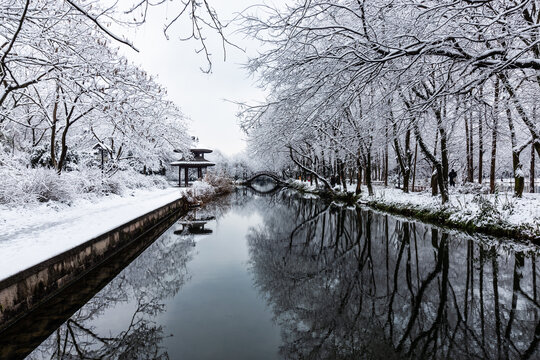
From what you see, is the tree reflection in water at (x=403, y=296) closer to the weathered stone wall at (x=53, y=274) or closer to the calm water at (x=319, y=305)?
the calm water at (x=319, y=305)

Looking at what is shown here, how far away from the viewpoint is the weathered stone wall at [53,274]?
168 inches

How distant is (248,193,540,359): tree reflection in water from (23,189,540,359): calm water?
2 cm

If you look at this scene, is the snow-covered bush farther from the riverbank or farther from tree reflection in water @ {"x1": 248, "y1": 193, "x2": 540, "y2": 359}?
the riverbank

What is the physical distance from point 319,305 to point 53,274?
4.99 meters

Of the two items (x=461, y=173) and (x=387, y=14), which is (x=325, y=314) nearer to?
(x=387, y=14)

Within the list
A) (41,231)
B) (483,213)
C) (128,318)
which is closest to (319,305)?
(128,318)

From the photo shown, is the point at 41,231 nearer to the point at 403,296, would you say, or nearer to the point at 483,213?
the point at 403,296

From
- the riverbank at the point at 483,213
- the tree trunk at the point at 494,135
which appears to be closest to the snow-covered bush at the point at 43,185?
the tree trunk at the point at 494,135

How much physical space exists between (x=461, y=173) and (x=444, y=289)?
28.3 m

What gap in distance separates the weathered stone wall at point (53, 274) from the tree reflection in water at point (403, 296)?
13.1 feet

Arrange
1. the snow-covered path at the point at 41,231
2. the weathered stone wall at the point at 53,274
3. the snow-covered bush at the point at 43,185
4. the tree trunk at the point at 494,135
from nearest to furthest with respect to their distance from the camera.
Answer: the weathered stone wall at the point at 53,274 < the snow-covered path at the point at 41,231 < the tree trunk at the point at 494,135 < the snow-covered bush at the point at 43,185

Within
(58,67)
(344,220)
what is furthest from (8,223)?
(344,220)

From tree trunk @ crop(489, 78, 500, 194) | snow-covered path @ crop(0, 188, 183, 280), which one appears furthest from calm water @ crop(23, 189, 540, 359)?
tree trunk @ crop(489, 78, 500, 194)

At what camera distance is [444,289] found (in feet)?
18.6
